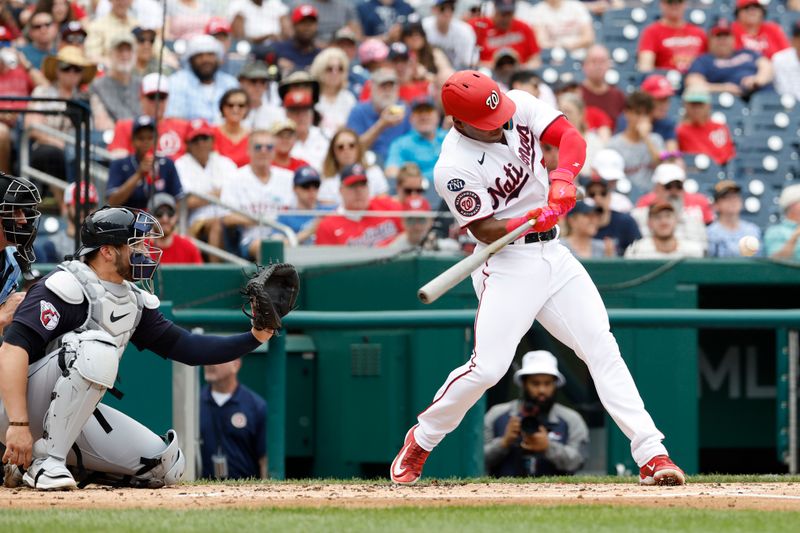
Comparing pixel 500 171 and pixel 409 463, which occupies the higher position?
pixel 500 171

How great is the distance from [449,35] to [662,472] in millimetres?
7756

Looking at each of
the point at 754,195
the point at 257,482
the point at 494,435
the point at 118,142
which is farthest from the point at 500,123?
the point at 754,195

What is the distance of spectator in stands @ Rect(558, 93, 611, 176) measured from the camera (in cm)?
Result: 1087

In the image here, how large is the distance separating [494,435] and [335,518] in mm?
3457

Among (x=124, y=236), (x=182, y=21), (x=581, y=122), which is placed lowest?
(x=124, y=236)

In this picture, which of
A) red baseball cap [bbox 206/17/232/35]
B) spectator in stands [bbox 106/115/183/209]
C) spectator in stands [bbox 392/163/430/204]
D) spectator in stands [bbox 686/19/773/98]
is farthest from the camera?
spectator in stands [bbox 686/19/773/98]

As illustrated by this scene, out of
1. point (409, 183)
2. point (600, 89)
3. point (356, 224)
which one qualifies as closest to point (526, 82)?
point (600, 89)

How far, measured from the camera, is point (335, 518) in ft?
14.8

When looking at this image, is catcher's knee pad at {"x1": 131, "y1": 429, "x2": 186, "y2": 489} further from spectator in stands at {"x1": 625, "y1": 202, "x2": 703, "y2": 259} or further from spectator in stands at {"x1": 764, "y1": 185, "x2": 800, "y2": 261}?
spectator in stands at {"x1": 764, "y1": 185, "x2": 800, "y2": 261}

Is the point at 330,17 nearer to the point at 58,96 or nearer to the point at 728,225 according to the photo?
the point at 58,96

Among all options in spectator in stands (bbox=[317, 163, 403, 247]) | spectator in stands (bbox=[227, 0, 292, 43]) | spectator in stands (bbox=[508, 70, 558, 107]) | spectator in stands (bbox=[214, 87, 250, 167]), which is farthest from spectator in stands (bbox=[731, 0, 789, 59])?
spectator in stands (bbox=[317, 163, 403, 247])

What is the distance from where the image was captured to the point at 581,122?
432 inches

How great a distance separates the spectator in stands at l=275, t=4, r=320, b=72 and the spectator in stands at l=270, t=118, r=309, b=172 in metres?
1.74

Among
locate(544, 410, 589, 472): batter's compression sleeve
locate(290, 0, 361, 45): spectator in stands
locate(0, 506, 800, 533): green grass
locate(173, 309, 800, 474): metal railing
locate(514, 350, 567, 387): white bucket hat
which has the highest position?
locate(290, 0, 361, 45): spectator in stands
